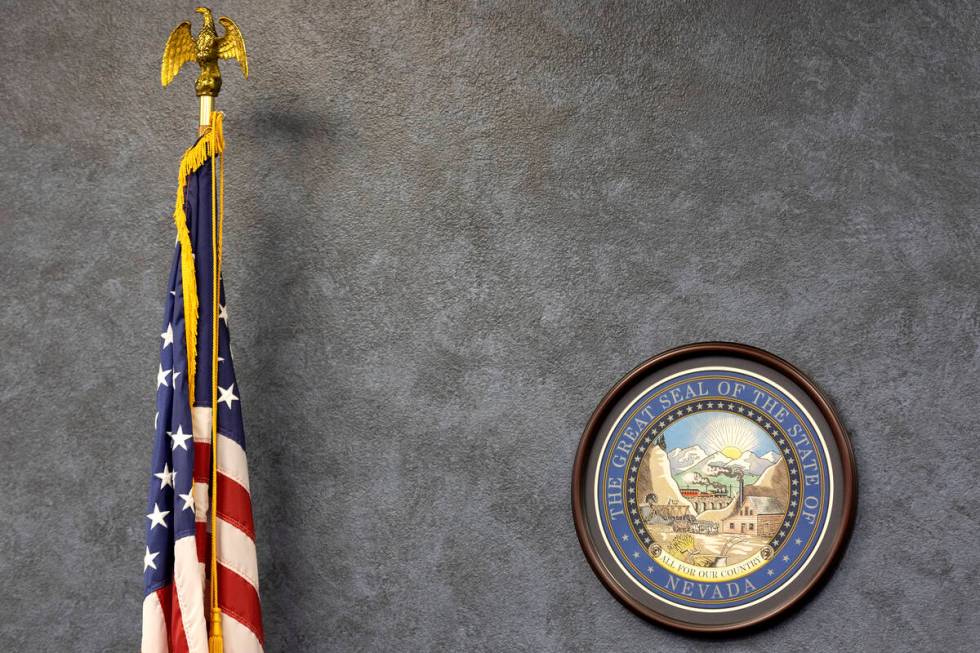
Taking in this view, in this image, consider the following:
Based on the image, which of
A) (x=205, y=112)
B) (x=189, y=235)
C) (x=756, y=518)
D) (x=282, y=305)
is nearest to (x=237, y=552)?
(x=282, y=305)

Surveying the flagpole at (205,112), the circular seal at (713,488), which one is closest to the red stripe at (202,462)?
the flagpole at (205,112)

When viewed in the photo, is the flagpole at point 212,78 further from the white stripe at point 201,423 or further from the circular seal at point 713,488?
the circular seal at point 713,488

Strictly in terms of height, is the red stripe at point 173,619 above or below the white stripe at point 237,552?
below

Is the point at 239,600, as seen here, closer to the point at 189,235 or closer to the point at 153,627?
the point at 153,627

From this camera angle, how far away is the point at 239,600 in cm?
253

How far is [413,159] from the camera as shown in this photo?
2.87 metres

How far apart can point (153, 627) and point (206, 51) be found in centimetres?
149

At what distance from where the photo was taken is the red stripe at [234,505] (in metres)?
2.58

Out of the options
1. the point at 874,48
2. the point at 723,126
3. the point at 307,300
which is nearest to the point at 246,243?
the point at 307,300

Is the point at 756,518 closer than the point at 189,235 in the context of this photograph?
Yes

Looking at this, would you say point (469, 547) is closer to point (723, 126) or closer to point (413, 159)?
point (413, 159)

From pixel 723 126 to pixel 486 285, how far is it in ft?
2.46

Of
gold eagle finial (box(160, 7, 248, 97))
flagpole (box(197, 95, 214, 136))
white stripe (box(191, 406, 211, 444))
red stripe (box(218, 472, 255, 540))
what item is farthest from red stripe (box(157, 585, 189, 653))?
gold eagle finial (box(160, 7, 248, 97))

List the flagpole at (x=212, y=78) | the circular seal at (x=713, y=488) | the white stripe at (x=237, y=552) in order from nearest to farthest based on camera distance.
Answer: the circular seal at (x=713, y=488), the white stripe at (x=237, y=552), the flagpole at (x=212, y=78)
